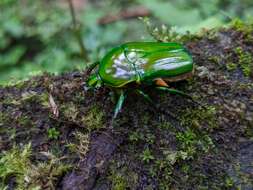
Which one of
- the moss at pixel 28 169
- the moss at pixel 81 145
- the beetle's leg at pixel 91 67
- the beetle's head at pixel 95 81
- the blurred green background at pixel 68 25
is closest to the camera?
the moss at pixel 28 169

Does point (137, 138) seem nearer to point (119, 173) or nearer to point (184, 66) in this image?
point (119, 173)

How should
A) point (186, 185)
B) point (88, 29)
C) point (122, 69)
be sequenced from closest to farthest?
1. point (186, 185)
2. point (122, 69)
3. point (88, 29)

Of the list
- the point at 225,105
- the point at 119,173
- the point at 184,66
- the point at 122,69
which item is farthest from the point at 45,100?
the point at 225,105

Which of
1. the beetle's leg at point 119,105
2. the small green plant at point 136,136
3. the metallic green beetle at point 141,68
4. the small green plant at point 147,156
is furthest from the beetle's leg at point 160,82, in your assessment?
the small green plant at point 147,156

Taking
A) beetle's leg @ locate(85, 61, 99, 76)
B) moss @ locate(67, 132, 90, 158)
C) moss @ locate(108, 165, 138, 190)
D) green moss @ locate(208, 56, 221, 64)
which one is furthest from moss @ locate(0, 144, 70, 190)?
green moss @ locate(208, 56, 221, 64)

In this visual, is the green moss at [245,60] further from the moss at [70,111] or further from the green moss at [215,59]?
the moss at [70,111]

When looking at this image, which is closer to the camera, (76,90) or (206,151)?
(206,151)
